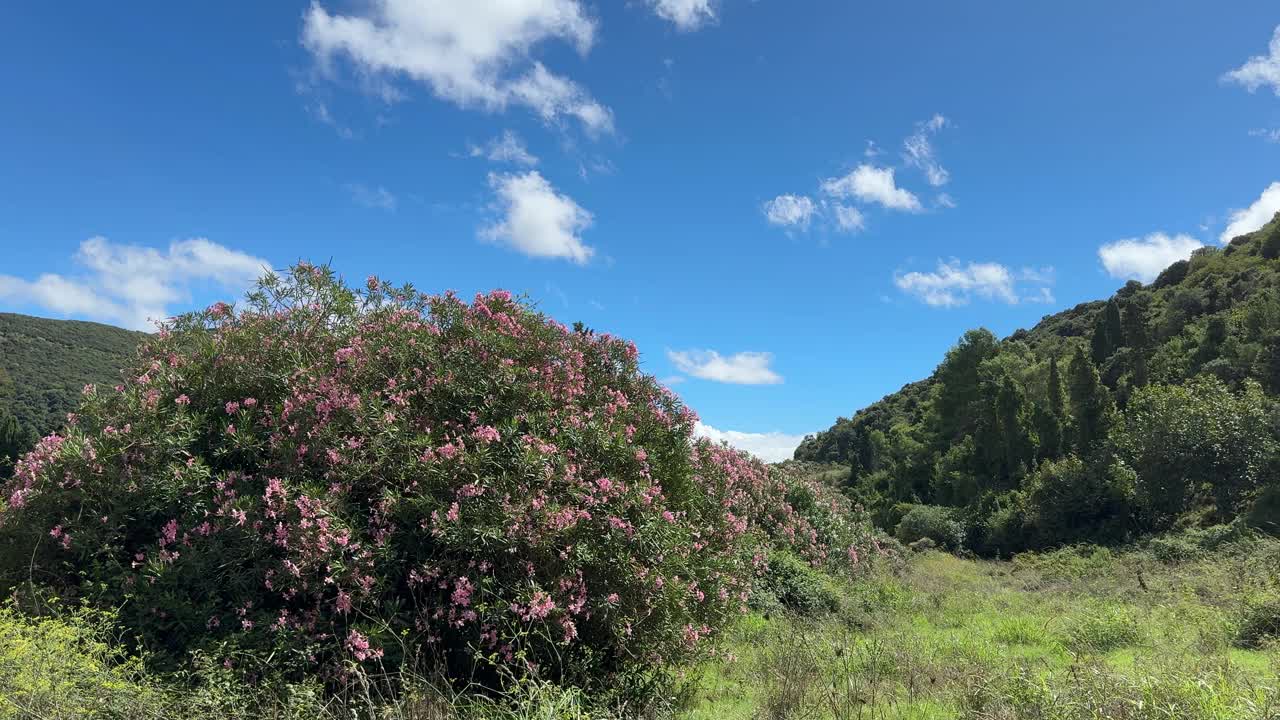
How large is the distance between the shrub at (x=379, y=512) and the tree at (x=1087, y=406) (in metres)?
50.8

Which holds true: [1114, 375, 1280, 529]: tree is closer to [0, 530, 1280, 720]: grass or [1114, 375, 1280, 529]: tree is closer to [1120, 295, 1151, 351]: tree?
[1120, 295, 1151, 351]: tree

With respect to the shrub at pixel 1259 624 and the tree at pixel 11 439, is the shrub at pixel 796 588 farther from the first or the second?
the tree at pixel 11 439

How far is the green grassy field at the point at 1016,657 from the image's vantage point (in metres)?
4.91

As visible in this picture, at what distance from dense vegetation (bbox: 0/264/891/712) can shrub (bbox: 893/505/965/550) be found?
142ft

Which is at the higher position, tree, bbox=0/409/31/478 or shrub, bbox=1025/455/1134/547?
shrub, bbox=1025/455/1134/547

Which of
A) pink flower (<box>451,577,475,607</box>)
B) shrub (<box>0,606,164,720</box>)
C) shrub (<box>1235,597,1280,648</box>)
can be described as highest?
shrub (<box>1235,597,1280,648</box>)

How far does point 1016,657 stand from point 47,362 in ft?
323

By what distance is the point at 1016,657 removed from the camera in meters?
7.80

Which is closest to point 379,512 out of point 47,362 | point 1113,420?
point 1113,420

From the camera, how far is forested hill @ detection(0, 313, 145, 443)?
57875mm

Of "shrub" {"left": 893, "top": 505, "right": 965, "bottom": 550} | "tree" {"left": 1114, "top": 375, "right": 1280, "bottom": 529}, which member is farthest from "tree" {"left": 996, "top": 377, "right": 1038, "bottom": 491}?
"tree" {"left": 1114, "top": 375, "right": 1280, "bottom": 529}

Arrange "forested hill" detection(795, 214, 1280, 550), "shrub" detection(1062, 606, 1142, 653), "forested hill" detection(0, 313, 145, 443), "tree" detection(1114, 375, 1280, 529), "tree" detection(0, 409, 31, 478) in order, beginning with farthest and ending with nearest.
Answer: "forested hill" detection(0, 313, 145, 443), "tree" detection(0, 409, 31, 478), "forested hill" detection(795, 214, 1280, 550), "tree" detection(1114, 375, 1280, 529), "shrub" detection(1062, 606, 1142, 653)

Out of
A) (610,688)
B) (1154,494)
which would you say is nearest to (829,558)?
(610,688)

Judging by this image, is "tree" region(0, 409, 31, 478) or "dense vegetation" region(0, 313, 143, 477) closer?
"tree" region(0, 409, 31, 478)
